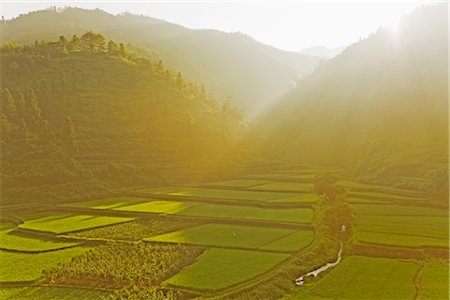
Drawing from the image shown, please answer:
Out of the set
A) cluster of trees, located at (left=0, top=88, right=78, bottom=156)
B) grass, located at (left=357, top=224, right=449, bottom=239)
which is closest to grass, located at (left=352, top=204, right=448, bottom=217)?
grass, located at (left=357, top=224, right=449, bottom=239)

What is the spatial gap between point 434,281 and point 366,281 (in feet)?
14.2

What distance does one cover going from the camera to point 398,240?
37.4 meters

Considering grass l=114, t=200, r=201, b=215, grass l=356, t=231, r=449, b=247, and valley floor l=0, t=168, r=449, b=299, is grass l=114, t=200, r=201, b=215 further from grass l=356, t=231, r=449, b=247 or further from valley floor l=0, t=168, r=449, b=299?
grass l=356, t=231, r=449, b=247

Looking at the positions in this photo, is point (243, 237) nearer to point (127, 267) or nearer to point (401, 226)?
point (127, 267)

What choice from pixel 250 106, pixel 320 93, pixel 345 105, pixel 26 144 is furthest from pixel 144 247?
pixel 250 106

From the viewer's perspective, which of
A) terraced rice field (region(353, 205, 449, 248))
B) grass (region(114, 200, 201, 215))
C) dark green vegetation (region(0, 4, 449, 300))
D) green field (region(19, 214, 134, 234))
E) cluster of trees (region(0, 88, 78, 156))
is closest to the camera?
dark green vegetation (region(0, 4, 449, 300))

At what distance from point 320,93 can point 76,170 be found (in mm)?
82659

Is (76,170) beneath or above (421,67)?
beneath

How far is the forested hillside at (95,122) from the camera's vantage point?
60.9m

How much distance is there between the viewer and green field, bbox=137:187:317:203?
51.1m

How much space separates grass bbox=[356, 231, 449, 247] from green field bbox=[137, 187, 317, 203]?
10.9 metres

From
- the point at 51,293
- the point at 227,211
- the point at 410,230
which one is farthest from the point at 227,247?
the point at 410,230

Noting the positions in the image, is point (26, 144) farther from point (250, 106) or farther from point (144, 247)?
point (250, 106)

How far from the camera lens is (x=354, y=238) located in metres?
38.7
